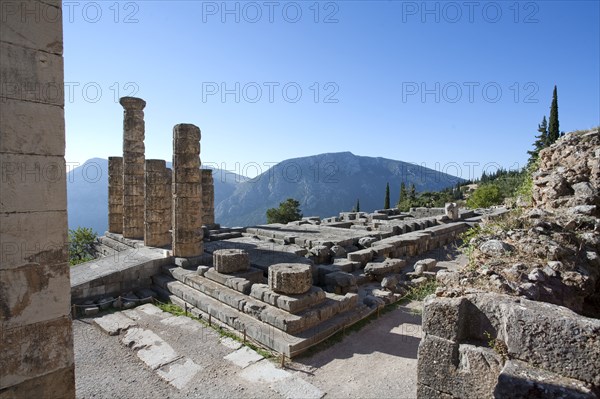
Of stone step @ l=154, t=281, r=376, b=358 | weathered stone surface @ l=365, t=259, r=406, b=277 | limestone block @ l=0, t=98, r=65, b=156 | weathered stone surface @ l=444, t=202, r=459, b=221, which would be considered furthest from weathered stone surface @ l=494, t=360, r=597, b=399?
weathered stone surface @ l=444, t=202, r=459, b=221

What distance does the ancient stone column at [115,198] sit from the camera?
16.4 metres

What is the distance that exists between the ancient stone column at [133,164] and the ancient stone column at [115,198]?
1.86 m

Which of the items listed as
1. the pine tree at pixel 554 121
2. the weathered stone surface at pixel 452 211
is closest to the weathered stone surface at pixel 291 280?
the weathered stone surface at pixel 452 211

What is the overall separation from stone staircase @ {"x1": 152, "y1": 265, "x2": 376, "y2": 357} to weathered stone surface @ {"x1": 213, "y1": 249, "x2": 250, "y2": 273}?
15cm

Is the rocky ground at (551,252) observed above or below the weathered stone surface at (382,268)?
above

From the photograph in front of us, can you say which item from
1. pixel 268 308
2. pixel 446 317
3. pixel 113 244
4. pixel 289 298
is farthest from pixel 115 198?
pixel 446 317

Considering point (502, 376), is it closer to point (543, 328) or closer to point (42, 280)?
point (543, 328)

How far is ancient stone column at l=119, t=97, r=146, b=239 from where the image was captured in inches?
544

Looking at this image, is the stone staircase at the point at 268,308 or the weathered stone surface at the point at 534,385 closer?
the weathered stone surface at the point at 534,385

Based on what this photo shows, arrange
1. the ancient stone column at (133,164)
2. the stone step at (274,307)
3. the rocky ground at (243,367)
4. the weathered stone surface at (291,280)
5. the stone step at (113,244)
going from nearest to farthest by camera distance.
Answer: the rocky ground at (243,367), the stone step at (274,307), the weathered stone surface at (291,280), the ancient stone column at (133,164), the stone step at (113,244)

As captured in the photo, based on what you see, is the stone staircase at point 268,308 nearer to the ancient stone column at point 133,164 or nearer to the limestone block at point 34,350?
the limestone block at point 34,350

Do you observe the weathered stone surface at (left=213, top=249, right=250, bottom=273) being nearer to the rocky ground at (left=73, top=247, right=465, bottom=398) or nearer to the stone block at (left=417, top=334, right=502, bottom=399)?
the rocky ground at (left=73, top=247, right=465, bottom=398)

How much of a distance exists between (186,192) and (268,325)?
6.12 m

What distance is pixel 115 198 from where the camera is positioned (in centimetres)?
1653
